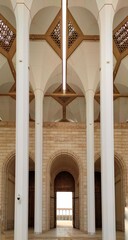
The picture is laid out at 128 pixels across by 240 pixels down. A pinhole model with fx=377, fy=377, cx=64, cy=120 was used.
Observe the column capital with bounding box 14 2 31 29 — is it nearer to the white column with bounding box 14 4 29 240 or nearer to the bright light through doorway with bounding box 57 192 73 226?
the white column with bounding box 14 4 29 240

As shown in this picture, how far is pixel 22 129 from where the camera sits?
1319 cm

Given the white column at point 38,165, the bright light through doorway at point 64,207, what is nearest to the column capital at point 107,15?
the white column at point 38,165

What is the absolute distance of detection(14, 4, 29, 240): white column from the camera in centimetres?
1260

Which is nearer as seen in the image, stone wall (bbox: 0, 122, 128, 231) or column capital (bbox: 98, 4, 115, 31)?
column capital (bbox: 98, 4, 115, 31)

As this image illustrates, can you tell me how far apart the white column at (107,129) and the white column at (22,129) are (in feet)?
9.00

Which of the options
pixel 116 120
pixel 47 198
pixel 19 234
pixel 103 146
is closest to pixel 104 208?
pixel 103 146

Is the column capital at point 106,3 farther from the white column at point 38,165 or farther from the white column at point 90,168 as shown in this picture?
the white column at point 38,165

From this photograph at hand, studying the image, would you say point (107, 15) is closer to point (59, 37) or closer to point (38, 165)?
point (59, 37)

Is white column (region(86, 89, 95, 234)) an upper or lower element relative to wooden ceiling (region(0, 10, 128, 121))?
lower

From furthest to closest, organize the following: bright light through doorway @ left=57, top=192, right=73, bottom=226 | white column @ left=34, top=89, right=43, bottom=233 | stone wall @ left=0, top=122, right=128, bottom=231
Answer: bright light through doorway @ left=57, top=192, right=73, bottom=226
stone wall @ left=0, top=122, right=128, bottom=231
white column @ left=34, top=89, right=43, bottom=233

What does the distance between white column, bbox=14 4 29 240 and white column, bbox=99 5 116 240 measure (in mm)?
2742

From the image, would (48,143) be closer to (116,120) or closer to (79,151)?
(79,151)

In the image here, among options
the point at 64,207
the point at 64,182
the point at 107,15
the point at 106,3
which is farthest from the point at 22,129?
the point at 64,207

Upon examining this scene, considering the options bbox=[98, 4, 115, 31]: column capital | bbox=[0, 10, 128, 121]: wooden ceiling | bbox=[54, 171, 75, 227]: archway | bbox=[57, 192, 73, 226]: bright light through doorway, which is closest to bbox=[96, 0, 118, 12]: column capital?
bbox=[98, 4, 115, 31]: column capital
